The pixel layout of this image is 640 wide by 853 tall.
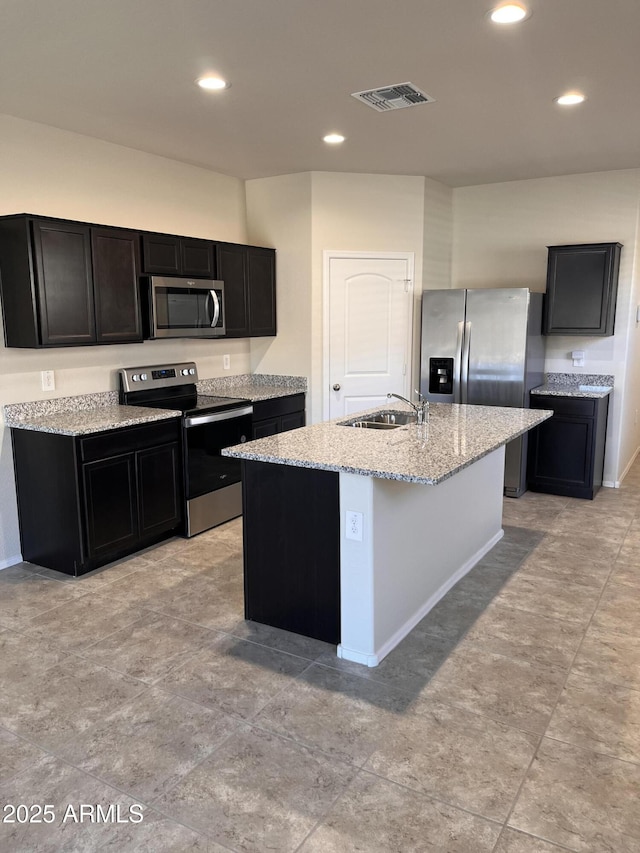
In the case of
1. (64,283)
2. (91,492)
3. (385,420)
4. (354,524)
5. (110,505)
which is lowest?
(110,505)

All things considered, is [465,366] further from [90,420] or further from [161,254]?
[90,420]

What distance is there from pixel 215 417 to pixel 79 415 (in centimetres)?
92

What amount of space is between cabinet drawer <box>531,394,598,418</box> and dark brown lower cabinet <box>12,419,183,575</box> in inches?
120

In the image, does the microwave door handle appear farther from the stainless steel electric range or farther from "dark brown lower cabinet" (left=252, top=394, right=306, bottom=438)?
"dark brown lower cabinet" (left=252, top=394, right=306, bottom=438)

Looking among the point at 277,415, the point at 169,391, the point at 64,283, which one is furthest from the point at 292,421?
the point at 64,283

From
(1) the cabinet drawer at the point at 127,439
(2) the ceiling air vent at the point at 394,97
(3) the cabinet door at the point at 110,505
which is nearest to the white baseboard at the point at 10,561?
(3) the cabinet door at the point at 110,505

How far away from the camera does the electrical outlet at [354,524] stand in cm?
271

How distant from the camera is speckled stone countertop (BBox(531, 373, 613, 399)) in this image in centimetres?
525

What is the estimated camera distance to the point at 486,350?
534 centimetres

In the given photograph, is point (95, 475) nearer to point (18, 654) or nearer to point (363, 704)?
point (18, 654)

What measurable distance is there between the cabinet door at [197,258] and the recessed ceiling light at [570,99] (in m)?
2.59

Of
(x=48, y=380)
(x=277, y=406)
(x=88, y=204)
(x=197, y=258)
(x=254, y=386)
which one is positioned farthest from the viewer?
(x=254, y=386)

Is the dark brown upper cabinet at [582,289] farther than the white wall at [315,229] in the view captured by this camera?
No

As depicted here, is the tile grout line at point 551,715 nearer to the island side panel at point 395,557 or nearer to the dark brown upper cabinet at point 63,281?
the island side panel at point 395,557
